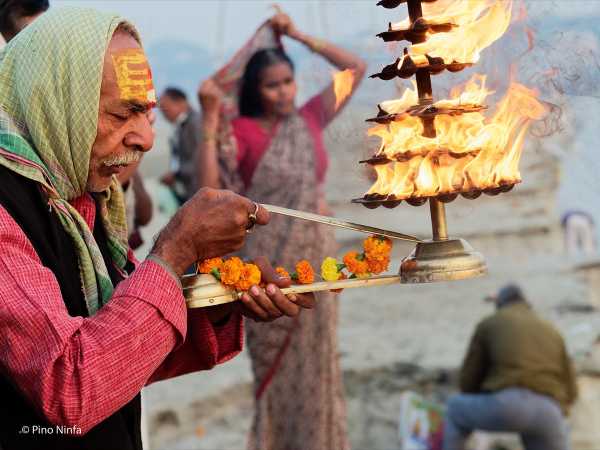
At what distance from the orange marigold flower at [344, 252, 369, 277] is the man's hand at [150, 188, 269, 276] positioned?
33 centimetres

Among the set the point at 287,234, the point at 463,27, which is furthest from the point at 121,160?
the point at 287,234

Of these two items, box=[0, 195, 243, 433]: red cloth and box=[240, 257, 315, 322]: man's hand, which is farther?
box=[240, 257, 315, 322]: man's hand

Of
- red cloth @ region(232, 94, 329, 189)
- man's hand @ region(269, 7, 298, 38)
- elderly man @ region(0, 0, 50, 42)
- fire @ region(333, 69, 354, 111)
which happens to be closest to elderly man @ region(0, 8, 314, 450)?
elderly man @ region(0, 0, 50, 42)

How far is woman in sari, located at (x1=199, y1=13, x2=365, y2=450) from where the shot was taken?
5.16 meters

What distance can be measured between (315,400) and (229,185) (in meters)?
1.22

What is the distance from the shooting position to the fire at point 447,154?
8.09 feet

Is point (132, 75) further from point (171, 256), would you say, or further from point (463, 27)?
point (463, 27)

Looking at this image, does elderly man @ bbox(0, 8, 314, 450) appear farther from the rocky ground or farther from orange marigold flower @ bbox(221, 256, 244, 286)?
the rocky ground

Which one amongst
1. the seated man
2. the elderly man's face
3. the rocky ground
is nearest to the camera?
the elderly man's face

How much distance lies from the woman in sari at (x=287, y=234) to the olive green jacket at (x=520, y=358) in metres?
1.44

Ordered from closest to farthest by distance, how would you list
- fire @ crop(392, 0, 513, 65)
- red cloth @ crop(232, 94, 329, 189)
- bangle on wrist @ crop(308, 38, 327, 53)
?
fire @ crop(392, 0, 513, 65)
bangle on wrist @ crop(308, 38, 327, 53)
red cloth @ crop(232, 94, 329, 189)

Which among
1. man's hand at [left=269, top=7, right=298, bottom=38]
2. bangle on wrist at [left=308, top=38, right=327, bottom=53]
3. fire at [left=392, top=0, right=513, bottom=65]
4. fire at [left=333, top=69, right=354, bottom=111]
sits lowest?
fire at [left=392, top=0, right=513, bottom=65]

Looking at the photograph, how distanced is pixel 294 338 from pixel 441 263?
2.82 m

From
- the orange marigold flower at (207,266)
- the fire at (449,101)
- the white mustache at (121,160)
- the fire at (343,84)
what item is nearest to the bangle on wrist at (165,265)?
the orange marigold flower at (207,266)
